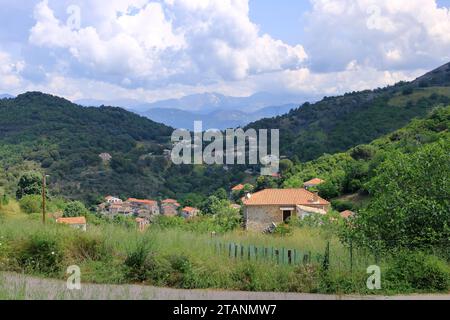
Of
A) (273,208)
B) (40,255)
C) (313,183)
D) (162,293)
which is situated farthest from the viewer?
(313,183)

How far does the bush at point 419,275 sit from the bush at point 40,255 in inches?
216

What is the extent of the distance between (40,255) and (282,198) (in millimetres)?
41701

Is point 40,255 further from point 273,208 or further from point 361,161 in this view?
point 361,161

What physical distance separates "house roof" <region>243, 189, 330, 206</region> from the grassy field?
38.8 m

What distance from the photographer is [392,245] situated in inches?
395

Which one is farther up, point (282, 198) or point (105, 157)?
point (105, 157)

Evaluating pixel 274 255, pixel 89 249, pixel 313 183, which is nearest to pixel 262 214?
pixel 313 183

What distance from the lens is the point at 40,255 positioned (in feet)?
30.3

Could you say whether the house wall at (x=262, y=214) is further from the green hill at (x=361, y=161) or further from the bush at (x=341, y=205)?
the green hill at (x=361, y=161)

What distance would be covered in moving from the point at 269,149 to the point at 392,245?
119541 mm

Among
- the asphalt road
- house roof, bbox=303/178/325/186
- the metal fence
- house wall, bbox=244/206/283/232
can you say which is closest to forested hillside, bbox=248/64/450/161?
house roof, bbox=303/178/325/186

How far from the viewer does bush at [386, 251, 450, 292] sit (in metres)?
8.36

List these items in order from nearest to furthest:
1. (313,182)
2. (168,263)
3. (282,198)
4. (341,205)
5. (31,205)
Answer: (168,263)
(31,205)
(282,198)
(341,205)
(313,182)

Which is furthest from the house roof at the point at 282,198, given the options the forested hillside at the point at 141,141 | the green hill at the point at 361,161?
the forested hillside at the point at 141,141
